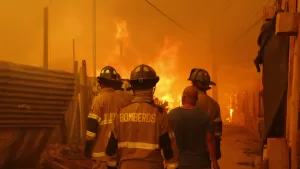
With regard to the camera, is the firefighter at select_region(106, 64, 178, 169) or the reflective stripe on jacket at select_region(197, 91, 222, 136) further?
the reflective stripe on jacket at select_region(197, 91, 222, 136)

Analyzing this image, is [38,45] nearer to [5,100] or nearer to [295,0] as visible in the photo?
[5,100]

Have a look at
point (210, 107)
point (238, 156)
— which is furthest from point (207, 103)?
point (238, 156)

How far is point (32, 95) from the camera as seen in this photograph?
717 centimetres

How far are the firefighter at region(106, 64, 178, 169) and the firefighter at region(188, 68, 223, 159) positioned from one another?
1.55 meters

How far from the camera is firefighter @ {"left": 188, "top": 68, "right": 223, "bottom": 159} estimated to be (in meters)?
4.92

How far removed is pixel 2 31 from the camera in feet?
113

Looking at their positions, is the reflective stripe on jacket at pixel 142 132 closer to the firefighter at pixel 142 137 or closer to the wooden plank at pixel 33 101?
the firefighter at pixel 142 137

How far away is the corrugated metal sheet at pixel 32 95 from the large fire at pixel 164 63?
95.4ft

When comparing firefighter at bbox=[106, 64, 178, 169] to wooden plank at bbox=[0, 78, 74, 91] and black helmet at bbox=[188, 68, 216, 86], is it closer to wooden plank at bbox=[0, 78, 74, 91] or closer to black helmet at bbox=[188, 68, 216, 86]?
black helmet at bbox=[188, 68, 216, 86]

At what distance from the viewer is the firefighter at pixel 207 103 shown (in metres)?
4.92

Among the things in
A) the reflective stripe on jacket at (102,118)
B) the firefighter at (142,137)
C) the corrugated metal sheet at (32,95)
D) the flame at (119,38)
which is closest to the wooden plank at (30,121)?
the corrugated metal sheet at (32,95)

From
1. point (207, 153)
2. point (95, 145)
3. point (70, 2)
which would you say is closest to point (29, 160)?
point (95, 145)

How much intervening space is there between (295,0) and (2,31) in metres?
35.4

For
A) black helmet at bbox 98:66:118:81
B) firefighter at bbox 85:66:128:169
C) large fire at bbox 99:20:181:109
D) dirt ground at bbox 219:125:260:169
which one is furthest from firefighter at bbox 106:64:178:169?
large fire at bbox 99:20:181:109
